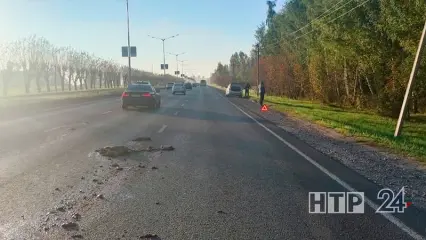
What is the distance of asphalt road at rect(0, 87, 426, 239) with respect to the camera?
199 inches

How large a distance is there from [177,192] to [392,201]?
10.3 ft

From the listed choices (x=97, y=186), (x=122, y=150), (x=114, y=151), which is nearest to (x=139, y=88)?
(x=122, y=150)

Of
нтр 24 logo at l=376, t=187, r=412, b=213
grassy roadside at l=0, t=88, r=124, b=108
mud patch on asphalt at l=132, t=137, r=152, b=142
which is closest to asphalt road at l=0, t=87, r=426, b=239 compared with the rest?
нтр 24 logo at l=376, t=187, r=412, b=213

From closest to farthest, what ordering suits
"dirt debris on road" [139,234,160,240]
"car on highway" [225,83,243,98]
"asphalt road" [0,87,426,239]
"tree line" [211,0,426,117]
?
1. "dirt debris on road" [139,234,160,240]
2. "asphalt road" [0,87,426,239]
3. "tree line" [211,0,426,117]
4. "car on highway" [225,83,243,98]

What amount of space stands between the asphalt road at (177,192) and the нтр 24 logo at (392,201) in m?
0.21

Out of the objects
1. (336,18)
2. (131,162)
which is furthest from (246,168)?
(336,18)

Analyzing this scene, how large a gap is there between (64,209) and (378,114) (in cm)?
2503

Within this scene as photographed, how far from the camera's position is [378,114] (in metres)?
27.7

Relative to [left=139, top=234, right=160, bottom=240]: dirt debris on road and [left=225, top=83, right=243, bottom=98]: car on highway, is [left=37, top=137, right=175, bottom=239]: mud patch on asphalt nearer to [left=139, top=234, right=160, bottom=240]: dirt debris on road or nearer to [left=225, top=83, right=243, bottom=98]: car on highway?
[left=139, top=234, right=160, bottom=240]: dirt debris on road

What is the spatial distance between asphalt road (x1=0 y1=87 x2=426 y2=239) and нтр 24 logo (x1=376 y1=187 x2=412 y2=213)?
8.1 inches

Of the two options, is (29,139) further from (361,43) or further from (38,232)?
(361,43)

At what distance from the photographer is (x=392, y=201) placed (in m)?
6.45

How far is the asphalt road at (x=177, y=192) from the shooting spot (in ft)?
16.6

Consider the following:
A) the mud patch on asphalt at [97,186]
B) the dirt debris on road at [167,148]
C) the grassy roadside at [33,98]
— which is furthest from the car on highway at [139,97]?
the dirt debris on road at [167,148]
